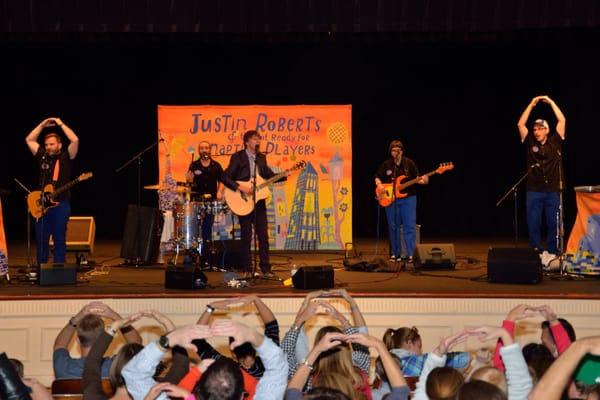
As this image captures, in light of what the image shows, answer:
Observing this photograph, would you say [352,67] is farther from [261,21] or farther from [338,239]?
[261,21]

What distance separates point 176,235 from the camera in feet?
42.0

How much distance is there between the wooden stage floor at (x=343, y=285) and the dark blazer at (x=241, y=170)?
3.86 ft

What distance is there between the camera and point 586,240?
432 inches

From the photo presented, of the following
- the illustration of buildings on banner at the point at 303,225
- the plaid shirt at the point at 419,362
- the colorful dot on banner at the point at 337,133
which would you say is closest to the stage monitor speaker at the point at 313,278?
the plaid shirt at the point at 419,362

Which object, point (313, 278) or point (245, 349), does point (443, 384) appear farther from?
point (313, 278)

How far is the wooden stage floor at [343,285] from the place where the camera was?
31.4 ft

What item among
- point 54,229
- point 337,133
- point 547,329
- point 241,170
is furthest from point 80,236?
point 547,329

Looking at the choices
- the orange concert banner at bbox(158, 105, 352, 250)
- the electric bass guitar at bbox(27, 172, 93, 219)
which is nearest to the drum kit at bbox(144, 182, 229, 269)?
the orange concert banner at bbox(158, 105, 352, 250)

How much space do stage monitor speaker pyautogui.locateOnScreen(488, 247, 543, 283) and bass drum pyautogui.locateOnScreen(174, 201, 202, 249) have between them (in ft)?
13.7

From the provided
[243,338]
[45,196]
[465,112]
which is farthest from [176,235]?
[243,338]

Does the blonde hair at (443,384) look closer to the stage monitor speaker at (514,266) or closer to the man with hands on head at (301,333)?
the man with hands on head at (301,333)

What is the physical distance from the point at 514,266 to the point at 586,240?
1238 millimetres

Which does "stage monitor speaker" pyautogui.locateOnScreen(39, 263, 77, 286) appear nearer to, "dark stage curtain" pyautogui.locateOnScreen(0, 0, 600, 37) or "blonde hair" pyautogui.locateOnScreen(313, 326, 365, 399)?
"dark stage curtain" pyautogui.locateOnScreen(0, 0, 600, 37)

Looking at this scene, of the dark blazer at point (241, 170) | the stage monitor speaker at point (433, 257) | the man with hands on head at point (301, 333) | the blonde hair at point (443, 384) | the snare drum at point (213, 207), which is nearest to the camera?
→ the blonde hair at point (443, 384)
